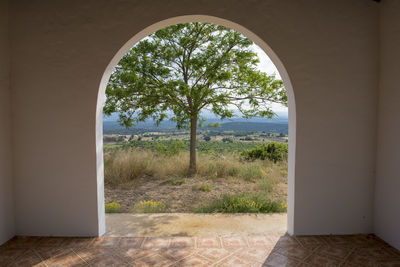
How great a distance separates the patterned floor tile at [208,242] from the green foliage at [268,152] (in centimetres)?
613

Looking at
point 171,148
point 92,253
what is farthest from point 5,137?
point 171,148

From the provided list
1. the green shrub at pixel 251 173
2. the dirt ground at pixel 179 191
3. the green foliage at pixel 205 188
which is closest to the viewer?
the dirt ground at pixel 179 191

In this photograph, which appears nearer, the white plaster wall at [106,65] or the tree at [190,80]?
the white plaster wall at [106,65]

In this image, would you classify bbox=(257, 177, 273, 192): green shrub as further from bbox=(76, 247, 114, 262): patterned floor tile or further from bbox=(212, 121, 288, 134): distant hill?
bbox=(212, 121, 288, 134): distant hill

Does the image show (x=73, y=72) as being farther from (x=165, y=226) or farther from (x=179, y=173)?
(x=179, y=173)

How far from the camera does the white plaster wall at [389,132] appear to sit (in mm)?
3061

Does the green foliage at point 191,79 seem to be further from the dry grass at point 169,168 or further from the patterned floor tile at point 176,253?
the patterned floor tile at point 176,253

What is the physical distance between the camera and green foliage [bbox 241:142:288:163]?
30.2 feet

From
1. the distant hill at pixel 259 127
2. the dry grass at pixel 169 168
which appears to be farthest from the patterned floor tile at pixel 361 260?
the distant hill at pixel 259 127

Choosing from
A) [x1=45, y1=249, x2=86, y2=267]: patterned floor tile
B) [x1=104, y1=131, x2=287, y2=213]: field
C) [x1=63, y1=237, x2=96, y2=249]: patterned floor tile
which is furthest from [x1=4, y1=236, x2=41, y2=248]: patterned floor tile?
[x1=104, y1=131, x2=287, y2=213]: field

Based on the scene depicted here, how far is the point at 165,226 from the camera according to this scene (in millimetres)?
3799

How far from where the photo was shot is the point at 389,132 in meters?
3.17

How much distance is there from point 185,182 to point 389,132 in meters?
5.07

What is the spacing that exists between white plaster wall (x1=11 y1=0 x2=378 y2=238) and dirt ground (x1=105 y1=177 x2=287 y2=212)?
2300 mm
